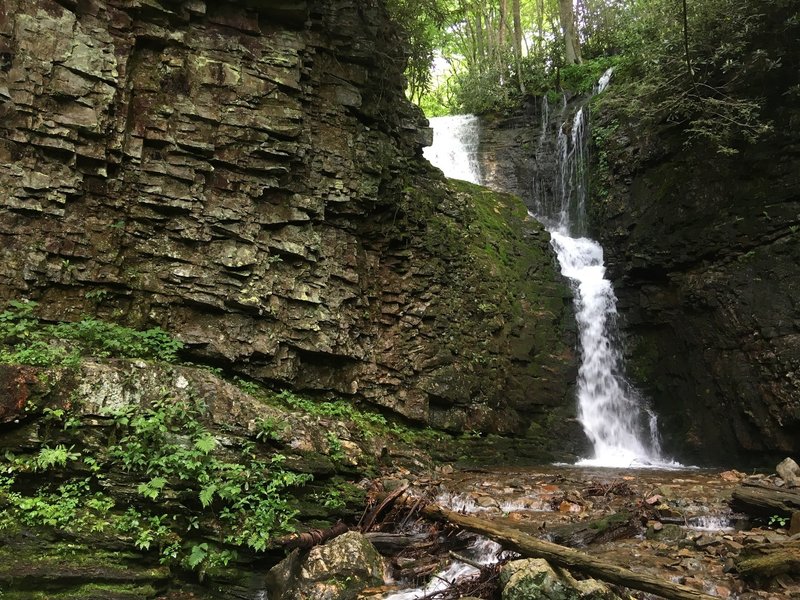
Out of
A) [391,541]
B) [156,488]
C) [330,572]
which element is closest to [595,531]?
[391,541]

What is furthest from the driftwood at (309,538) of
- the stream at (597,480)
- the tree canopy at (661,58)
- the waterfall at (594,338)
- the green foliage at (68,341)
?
the tree canopy at (661,58)

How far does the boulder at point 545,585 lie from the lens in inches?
169

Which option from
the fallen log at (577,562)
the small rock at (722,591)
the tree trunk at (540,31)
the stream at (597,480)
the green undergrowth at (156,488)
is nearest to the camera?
the fallen log at (577,562)

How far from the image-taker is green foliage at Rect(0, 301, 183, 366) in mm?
6316

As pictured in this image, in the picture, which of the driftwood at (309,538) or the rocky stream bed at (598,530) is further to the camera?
the driftwood at (309,538)

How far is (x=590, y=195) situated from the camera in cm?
1462

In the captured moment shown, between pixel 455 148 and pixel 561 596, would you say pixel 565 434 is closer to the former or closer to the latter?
pixel 561 596

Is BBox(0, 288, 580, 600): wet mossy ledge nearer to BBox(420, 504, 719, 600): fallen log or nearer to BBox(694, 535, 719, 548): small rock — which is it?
BBox(420, 504, 719, 600): fallen log

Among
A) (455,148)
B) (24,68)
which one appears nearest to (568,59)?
(455,148)

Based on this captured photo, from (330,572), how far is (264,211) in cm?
636

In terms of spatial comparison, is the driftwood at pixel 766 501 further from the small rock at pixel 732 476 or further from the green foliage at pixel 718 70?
the green foliage at pixel 718 70

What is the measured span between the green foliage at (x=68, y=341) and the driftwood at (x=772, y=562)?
738 centimetres

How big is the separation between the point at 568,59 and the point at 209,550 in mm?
19309

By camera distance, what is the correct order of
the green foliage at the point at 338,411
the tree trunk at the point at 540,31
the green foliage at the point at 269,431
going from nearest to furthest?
the green foliage at the point at 269,431, the green foliage at the point at 338,411, the tree trunk at the point at 540,31
